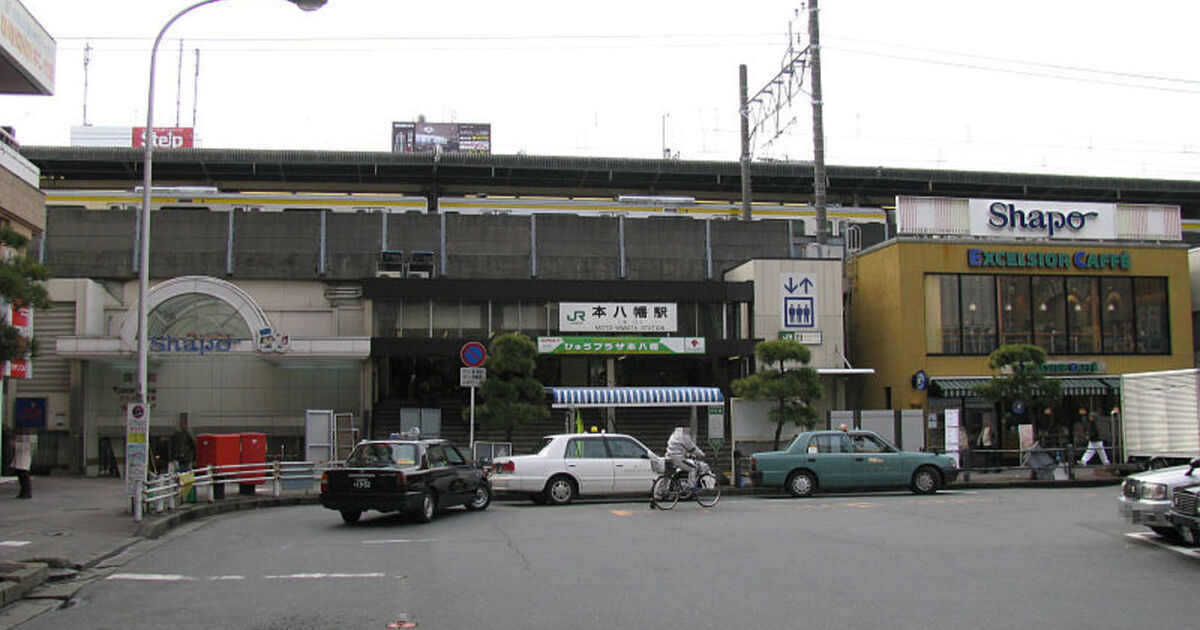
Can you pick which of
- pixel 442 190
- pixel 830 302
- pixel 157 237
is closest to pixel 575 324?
pixel 830 302

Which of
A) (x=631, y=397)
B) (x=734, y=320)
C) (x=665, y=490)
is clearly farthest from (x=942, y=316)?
(x=665, y=490)

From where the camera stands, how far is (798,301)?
3472 cm

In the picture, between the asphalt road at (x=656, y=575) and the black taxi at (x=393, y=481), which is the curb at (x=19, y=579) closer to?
the asphalt road at (x=656, y=575)

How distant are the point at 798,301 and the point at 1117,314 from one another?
12.1 meters

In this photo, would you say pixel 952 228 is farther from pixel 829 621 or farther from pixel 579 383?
pixel 829 621

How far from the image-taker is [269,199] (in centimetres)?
3759

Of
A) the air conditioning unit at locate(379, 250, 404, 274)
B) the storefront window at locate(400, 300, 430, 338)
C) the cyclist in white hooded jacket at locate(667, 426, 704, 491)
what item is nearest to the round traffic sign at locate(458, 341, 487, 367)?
the cyclist in white hooded jacket at locate(667, 426, 704, 491)

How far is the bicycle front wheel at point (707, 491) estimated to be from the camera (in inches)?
744

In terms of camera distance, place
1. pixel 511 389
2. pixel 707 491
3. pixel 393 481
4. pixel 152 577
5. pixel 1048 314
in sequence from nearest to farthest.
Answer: pixel 152 577
pixel 393 481
pixel 707 491
pixel 511 389
pixel 1048 314

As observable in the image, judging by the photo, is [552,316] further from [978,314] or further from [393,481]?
[393,481]

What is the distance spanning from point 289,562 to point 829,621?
694cm

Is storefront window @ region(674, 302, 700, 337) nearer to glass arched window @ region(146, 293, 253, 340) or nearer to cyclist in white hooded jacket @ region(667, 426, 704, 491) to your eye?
glass arched window @ region(146, 293, 253, 340)

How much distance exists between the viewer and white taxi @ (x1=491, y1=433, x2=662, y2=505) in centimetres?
1997

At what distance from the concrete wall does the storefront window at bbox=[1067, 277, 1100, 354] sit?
10526mm
